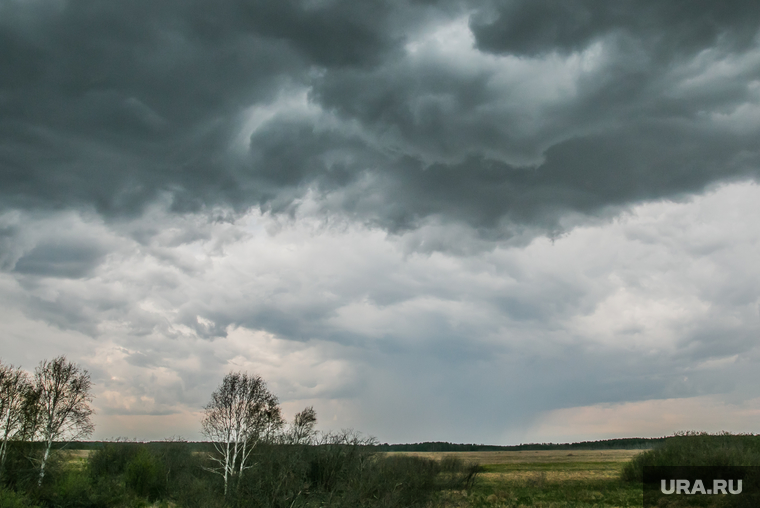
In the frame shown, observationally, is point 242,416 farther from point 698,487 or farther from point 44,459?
point 698,487

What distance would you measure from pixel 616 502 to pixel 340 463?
106 feet

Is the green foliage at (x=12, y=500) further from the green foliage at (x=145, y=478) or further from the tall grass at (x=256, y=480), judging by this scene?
the green foliage at (x=145, y=478)

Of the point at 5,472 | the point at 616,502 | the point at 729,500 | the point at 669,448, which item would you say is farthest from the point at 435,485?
the point at 5,472

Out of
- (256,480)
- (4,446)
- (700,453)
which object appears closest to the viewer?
(256,480)

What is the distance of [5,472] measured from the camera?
47969 millimetres

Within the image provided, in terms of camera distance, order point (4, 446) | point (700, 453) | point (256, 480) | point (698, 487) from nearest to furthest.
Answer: point (256, 480), point (4, 446), point (698, 487), point (700, 453)

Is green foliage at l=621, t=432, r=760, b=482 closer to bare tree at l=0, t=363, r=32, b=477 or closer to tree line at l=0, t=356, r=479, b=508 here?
tree line at l=0, t=356, r=479, b=508

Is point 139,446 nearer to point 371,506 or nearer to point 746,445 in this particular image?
point 371,506

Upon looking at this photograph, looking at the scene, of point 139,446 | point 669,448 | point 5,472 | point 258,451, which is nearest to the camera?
point 5,472

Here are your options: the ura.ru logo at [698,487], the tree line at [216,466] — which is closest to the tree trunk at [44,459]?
the tree line at [216,466]

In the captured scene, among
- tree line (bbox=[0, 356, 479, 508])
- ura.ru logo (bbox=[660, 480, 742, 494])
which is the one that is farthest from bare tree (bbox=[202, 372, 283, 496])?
ura.ru logo (bbox=[660, 480, 742, 494])

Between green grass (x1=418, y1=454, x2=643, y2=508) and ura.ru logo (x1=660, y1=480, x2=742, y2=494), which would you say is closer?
ura.ru logo (x1=660, y1=480, x2=742, y2=494)

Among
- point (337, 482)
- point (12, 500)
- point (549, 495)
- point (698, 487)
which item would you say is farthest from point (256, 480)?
point (698, 487)

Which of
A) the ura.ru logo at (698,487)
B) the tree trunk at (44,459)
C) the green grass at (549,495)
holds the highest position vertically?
the tree trunk at (44,459)
